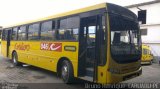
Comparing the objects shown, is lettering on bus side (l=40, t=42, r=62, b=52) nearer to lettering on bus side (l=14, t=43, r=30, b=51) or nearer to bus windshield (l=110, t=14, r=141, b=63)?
lettering on bus side (l=14, t=43, r=30, b=51)

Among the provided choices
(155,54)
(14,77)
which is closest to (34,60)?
(14,77)

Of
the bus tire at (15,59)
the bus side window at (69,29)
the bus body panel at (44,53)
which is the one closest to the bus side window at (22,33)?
the bus body panel at (44,53)

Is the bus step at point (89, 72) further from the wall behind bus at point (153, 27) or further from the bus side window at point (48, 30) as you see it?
the wall behind bus at point (153, 27)

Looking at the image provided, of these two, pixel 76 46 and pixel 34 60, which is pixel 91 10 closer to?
pixel 76 46

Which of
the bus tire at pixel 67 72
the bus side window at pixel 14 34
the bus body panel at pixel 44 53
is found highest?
the bus side window at pixel 14 34

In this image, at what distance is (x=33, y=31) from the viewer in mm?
13469

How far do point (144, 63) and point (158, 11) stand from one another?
7.90 m

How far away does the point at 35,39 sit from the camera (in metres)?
13.2

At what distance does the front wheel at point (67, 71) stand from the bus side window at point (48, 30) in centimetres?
161

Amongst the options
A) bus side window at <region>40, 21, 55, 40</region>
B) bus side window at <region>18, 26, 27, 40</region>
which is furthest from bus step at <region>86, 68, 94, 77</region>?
bus side window at <region>18, 26, 27, 40</region>

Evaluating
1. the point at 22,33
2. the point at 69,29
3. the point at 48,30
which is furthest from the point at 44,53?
the point at 22,33

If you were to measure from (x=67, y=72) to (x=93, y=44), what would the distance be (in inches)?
78.0

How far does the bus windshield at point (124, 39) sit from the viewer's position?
8.38 meters

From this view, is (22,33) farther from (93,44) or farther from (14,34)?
(93,44)
